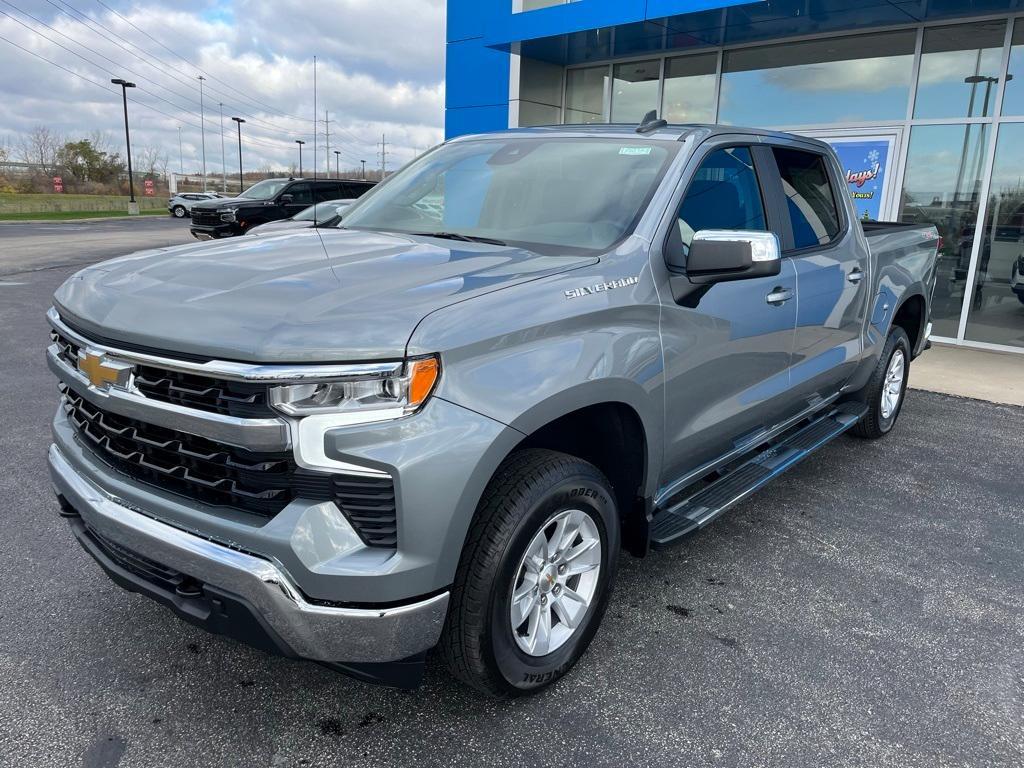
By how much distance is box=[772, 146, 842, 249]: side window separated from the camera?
3.93 m

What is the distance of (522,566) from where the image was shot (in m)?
2.42

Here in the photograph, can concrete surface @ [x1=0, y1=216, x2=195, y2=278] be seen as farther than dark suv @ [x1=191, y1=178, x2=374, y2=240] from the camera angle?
No

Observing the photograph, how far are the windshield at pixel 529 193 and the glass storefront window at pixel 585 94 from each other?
8668 mm

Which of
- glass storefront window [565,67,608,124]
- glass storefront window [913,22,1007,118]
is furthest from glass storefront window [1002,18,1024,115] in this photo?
glass storefront window [565,67,608,124]

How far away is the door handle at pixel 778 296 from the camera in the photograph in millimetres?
3467

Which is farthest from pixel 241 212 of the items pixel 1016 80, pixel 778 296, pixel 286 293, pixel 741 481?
pixel 286 293

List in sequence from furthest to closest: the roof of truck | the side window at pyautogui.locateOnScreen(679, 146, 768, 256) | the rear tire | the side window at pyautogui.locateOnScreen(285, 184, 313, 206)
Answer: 1. the side window at pyautogui.locateOnScreen(285, 184, 313, 206)
2. the rear tire
3. the roof of truck
4. the side window at pyautogui.locateOnScreen(679, 146, 768, 256)

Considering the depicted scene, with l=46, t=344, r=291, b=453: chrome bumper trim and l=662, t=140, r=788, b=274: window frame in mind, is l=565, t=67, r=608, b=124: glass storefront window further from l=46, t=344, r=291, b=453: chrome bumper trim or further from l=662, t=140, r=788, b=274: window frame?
l=46, t=344, r=291, b=453: chrome bumper trim

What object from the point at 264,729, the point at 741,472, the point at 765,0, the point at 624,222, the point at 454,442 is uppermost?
the point at 765,0

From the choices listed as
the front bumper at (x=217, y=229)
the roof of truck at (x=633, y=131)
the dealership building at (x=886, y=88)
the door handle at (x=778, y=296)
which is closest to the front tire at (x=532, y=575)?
the door handle at (x=778, y=296)

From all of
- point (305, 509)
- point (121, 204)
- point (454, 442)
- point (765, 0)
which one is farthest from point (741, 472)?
point (121, 204)

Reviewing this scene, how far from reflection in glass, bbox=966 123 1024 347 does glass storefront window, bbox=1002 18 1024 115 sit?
0.18 meters

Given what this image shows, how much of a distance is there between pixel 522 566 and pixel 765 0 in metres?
7.66

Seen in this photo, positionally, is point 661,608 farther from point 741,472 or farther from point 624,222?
point 624,222
